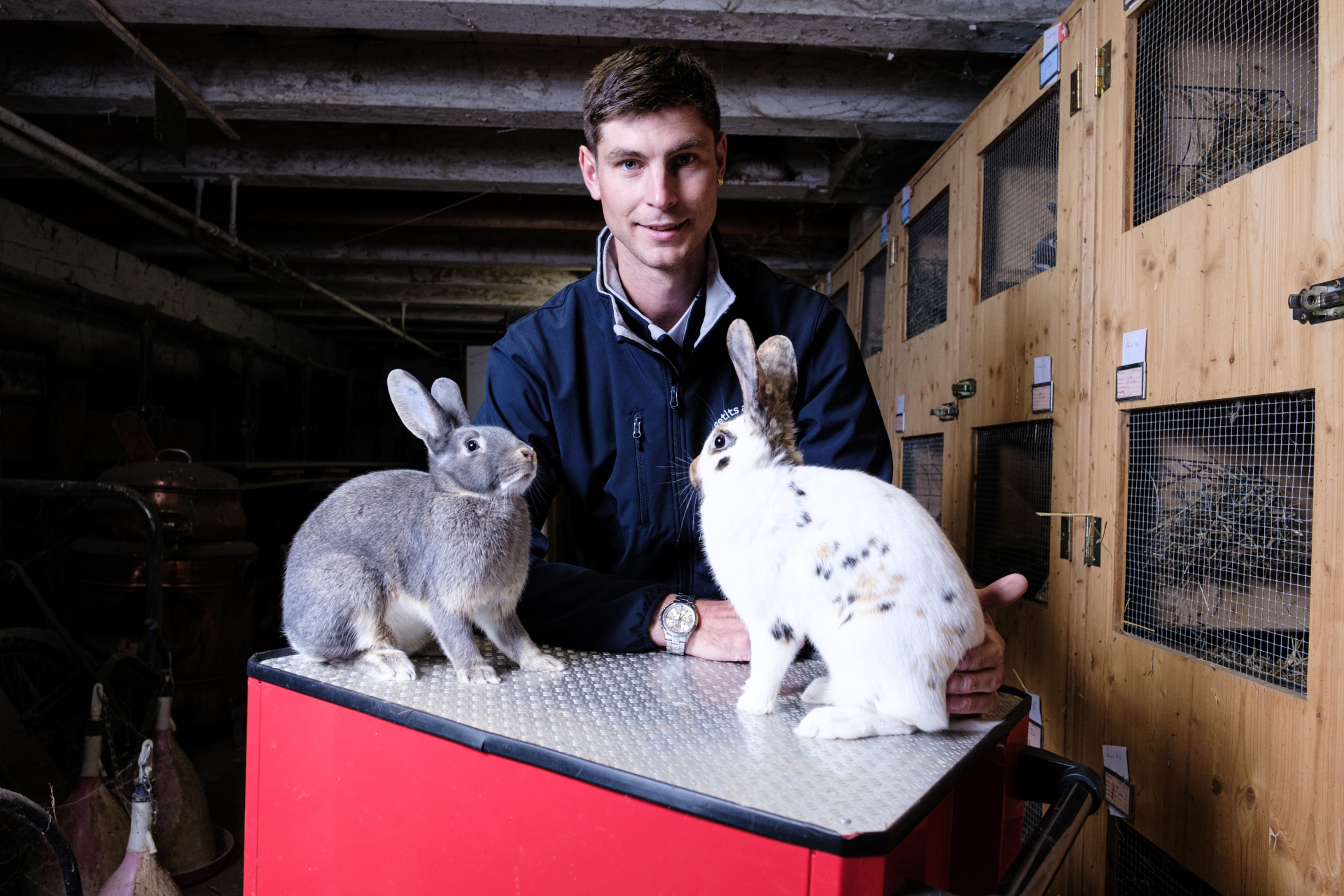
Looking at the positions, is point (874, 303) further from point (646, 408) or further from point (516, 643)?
point (516, 643)

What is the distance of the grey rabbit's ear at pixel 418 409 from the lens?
1.16 metres

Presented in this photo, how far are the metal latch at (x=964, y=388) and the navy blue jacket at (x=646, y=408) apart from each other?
128cm

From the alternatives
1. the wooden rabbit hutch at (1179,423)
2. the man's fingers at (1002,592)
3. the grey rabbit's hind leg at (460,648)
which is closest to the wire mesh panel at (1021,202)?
the wooden rabbit hutch at (1179,423)

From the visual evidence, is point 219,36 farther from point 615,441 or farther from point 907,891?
point 907,891

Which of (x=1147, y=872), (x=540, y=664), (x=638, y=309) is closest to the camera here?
(x=540, y=664)

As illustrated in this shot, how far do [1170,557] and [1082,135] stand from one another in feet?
3.95

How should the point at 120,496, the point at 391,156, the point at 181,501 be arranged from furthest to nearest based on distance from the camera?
the point at 391,156 < the point at 181,501 < the point at 120,496

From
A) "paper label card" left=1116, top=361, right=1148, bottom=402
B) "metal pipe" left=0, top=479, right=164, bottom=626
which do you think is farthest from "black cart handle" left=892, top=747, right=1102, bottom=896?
"metal pipe" left=0, top=479, right=164, bottom=626

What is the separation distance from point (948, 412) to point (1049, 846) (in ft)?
8.27

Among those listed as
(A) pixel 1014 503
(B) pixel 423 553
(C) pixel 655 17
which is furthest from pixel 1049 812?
(C) pixel 655 17

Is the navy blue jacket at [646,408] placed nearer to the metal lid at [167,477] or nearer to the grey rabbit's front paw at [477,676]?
the grey rabbit's front paw at [477,676]

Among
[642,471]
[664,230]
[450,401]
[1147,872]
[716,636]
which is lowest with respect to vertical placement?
[1147,872]

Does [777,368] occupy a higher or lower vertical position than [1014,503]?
higher

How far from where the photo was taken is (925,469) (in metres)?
3.69
